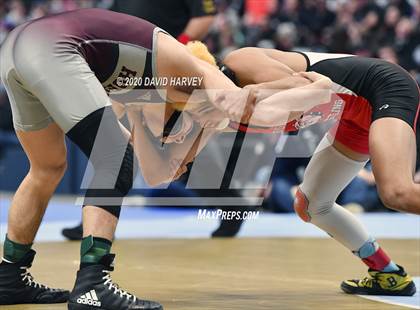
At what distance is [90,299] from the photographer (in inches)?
145

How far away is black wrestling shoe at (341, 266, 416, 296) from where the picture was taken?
15.4ft

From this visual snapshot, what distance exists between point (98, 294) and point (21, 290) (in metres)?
0.68

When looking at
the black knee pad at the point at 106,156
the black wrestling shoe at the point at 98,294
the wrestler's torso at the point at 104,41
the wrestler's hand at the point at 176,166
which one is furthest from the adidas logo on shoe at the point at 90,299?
the wrestler's hand at the point at 176,166

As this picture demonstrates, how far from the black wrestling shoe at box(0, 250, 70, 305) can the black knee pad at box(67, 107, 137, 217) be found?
0.67 metres

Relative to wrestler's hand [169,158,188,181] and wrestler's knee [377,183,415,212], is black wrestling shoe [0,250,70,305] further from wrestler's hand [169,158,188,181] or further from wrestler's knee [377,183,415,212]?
wrestler's knee [377,183,415,212]

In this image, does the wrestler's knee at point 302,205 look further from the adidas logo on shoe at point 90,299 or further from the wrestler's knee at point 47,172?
the adidas logo on shoe at point 90,299

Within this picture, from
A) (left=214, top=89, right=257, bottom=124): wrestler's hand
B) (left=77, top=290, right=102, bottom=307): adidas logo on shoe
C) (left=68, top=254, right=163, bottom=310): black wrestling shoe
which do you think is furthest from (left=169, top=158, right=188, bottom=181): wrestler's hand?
(left=77, top=290, right=102, bottom=307): adidas logo on shoe

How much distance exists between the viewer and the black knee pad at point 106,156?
12.3 feet

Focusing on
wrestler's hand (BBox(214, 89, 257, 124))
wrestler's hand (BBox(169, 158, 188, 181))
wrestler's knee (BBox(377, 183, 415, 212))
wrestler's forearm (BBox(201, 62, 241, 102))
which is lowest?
wrestler's hand (BBox(169, 158, 188, 181))

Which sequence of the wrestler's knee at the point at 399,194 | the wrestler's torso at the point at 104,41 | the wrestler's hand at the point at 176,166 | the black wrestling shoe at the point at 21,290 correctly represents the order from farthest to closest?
the wrestler's hand at the point at 176,166 < the black wrestling shoe at the point at 21,290 < the wrestler's knee at the point at 399,194 < the wrestler's torso at the point at 104,41

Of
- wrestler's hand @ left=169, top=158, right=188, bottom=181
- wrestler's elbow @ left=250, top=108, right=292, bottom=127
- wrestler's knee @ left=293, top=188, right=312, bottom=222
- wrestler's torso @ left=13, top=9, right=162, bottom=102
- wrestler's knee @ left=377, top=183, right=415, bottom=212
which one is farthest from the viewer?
wrestler's knee @ left=293, top=188, right=312, bottom=222

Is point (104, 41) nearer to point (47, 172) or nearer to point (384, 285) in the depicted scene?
point (47, 172)

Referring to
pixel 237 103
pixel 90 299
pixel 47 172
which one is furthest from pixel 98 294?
pixel 237 103

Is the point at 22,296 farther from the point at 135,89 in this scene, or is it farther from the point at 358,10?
the point at 358,10
